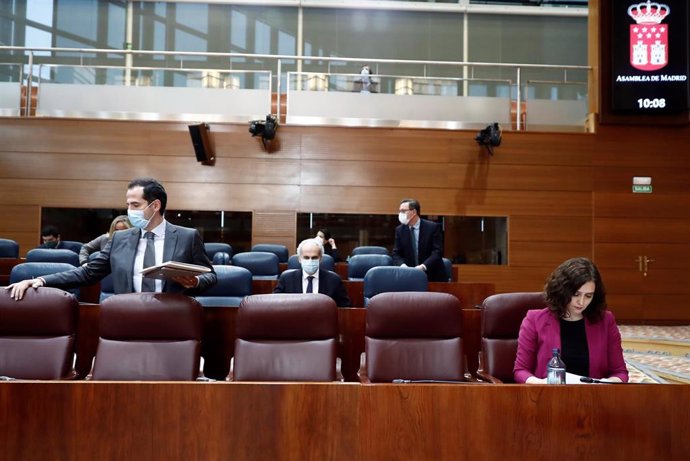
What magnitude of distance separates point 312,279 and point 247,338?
1.47m

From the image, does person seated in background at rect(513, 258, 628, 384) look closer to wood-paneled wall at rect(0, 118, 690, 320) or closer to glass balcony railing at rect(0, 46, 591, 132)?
Answer: wood-paneled wall at rect(0, 118, 690, 320)

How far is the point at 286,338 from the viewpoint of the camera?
9.29 feet

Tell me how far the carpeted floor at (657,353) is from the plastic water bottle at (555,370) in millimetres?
1931

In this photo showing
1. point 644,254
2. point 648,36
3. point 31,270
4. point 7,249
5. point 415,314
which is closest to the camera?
point 415,314

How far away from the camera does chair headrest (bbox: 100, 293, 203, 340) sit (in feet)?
8.93

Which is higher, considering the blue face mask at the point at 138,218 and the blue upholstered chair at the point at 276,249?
the blue face mask at the point at 138,218

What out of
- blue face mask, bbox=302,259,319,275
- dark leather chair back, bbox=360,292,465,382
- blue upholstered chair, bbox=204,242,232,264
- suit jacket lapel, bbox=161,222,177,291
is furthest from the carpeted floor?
blue upholstered chair, bbox=204,242,232,264

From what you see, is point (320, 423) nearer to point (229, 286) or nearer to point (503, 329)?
point (503, 329)

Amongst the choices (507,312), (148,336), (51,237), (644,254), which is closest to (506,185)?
(644,254)

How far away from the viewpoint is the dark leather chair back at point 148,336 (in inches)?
107

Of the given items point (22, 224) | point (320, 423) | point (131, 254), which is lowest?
point (320, 423)

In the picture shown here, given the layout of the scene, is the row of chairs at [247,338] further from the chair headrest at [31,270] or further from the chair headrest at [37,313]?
the chair headrest at [31,270]

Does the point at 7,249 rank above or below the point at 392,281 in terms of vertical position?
above

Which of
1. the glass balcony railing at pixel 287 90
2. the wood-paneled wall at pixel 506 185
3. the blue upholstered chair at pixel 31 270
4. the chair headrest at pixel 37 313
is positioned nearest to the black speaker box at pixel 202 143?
the wood-paneled wall at pixel 506 185
